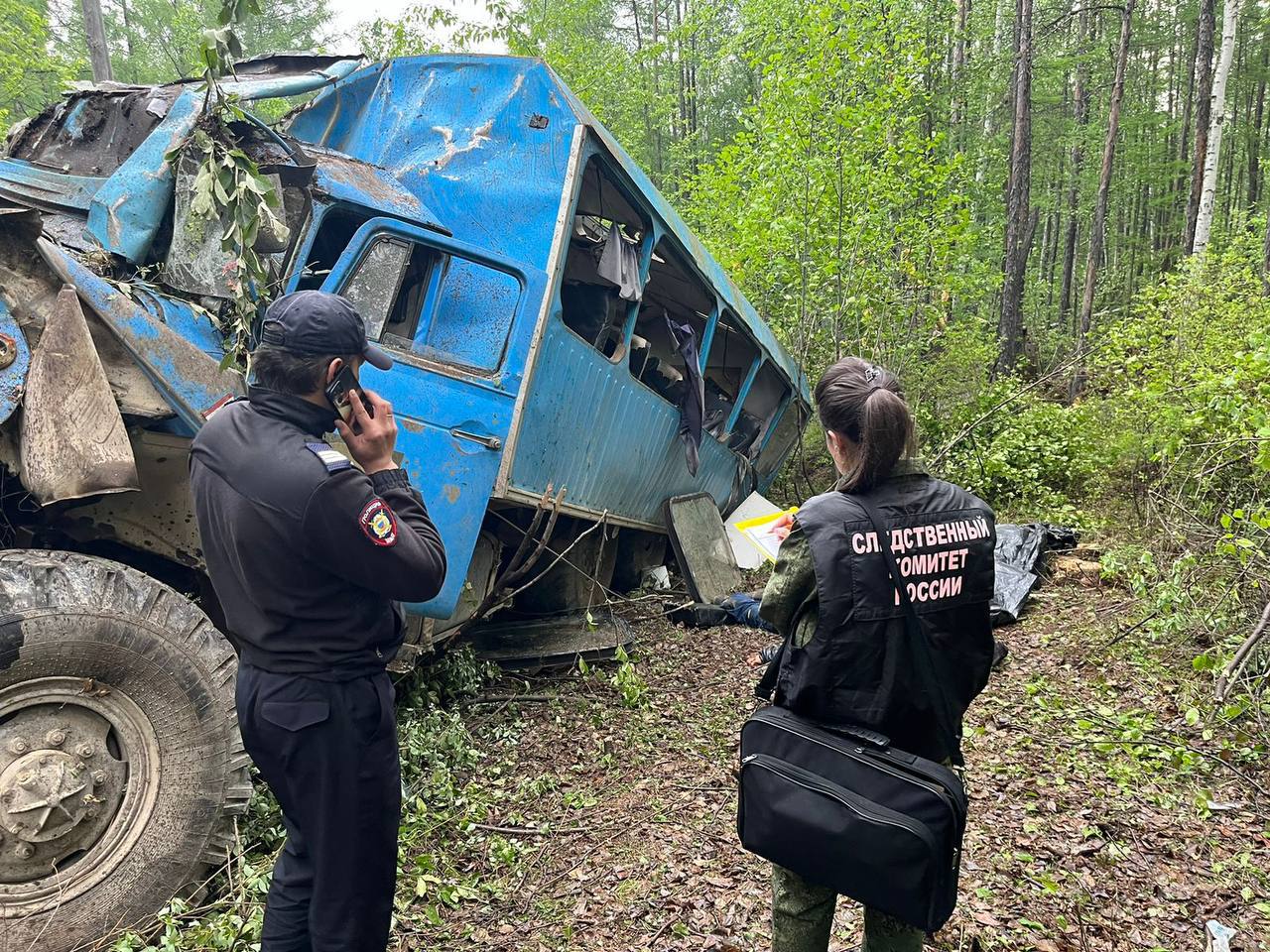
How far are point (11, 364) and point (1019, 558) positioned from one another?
626cm

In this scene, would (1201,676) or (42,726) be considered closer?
(42,726)

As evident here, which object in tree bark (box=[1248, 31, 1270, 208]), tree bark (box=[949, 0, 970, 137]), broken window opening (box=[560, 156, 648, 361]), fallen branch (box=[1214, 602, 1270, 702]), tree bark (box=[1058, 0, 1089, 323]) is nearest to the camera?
fallen branch (box=[1214, 602, 1270, 702])

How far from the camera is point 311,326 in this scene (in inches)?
A: 72.9

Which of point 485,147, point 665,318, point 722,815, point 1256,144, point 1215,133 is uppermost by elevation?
point 1256,144

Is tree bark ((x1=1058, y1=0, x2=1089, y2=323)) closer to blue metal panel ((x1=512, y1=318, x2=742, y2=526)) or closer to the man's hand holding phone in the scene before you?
blue metal panel ((x1=512, y1=318, x2=742, y2=526))

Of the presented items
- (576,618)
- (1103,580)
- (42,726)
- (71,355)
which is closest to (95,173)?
(71,355)

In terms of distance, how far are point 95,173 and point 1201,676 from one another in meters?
6.54

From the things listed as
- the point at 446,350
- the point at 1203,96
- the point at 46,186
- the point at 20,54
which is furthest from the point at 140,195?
the point at 1203,96

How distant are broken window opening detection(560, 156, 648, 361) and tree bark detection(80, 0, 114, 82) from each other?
1144cm

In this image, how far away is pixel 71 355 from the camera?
8.79 feet

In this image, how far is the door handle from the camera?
3.74 metres

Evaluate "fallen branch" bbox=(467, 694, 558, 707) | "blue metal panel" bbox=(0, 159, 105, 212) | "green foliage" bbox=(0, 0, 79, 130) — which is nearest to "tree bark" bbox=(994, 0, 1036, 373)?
"fallen branch" bbox=(467, 694, 558, 707)

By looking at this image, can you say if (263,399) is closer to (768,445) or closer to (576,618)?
(576,618)

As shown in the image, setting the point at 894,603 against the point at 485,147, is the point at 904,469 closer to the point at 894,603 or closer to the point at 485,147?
the point at 894,603
